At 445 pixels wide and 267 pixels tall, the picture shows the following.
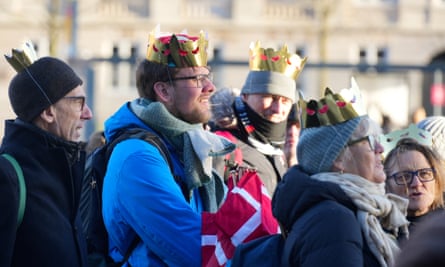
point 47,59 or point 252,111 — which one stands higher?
point 47,59

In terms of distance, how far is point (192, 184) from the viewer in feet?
13.5

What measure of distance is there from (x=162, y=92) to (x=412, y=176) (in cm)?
127

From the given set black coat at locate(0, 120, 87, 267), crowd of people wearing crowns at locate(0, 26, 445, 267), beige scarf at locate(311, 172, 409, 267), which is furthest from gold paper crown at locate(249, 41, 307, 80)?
beige scarf at locate(311, 172, 409, 267)

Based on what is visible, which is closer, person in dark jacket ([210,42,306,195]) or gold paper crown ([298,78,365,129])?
gold paper crown ([298,78,365,129])

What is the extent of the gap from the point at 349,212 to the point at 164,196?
0.89 m

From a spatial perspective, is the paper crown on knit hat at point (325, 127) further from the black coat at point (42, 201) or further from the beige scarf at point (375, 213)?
the black coat at point (42, 201)

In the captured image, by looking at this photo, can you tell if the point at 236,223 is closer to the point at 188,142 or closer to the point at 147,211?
the point at 147,211

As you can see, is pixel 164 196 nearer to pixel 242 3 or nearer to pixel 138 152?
pixel 138 152

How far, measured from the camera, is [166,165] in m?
4.03

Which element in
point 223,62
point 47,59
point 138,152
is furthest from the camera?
point 223,62

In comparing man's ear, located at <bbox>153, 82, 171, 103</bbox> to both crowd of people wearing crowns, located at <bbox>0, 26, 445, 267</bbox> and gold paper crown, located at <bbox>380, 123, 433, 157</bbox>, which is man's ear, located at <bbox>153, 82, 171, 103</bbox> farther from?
gold paper crown, located at <bbox>380, 123, 433, 157</bbox>

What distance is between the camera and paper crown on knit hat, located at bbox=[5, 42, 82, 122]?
417 centimetres

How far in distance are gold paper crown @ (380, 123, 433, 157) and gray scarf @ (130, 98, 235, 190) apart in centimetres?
114

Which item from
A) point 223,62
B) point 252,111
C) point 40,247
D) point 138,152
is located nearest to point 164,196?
point 138,152
